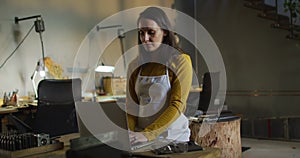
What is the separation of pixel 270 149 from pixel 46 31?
3.54m

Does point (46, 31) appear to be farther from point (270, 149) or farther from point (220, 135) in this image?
point (270, 149)

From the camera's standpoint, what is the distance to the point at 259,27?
238 inches

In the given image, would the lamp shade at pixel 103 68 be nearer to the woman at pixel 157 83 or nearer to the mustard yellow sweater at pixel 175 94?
the woman at pixel 157 83

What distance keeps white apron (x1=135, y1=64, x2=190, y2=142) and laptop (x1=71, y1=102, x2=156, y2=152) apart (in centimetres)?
27

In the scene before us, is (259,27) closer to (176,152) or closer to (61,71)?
(61,71)

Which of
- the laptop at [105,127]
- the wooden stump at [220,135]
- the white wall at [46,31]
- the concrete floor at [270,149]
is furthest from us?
the white wall at [46,31]

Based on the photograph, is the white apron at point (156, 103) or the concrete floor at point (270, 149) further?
the concrete floor at point (270, 149)

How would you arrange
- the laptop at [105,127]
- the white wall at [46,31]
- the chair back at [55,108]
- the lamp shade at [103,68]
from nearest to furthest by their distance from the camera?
the laptop at [105,127], the chair back at [55,108], the white wall at [46,31], the lamp shade at [103,68]

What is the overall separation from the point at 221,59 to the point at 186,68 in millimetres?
5143

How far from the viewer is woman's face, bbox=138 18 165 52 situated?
A: 5.32 ft

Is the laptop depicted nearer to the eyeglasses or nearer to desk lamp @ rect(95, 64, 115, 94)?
the eyeglasses

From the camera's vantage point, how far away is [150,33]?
1630 mm

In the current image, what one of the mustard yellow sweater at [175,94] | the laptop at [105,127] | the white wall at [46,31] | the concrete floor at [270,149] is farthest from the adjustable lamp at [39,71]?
the laptop at [105,127]

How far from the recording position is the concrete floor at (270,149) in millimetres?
4555
